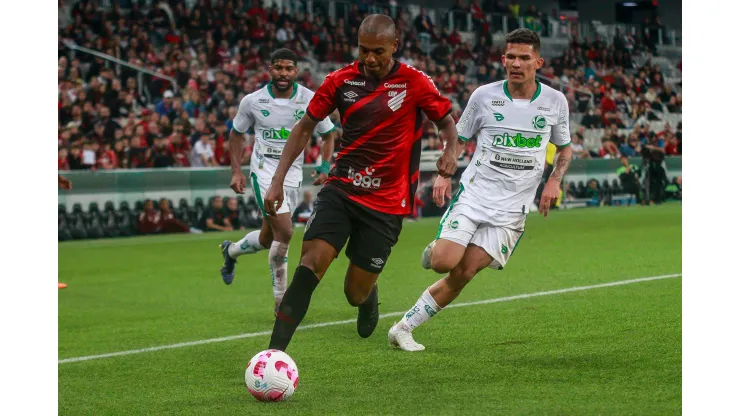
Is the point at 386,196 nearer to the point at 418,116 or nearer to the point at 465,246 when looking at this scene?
the point at 418,116

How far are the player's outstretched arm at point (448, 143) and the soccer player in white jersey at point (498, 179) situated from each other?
0.69 m

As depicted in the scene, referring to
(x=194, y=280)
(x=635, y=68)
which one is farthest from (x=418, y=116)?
(x=635, y=68)

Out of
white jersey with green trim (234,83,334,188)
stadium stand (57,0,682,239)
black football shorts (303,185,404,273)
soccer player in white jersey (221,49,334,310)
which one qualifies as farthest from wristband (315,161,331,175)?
stadium stand (57,0,682,239)

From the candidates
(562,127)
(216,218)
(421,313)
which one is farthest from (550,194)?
(216,218)

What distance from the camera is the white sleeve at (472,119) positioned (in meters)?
7.65

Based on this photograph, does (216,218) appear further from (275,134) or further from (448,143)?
(448,143)

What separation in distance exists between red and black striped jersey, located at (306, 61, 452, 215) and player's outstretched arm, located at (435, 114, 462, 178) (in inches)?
2.0

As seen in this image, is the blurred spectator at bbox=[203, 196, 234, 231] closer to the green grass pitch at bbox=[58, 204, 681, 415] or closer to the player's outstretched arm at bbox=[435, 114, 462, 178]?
the green grass pitch at bbox=[58, 204, 681, 415]

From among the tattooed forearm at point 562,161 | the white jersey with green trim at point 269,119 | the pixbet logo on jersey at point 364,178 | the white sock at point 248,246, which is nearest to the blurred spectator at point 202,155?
the white sock at point 248,246

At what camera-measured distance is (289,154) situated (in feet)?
20.8

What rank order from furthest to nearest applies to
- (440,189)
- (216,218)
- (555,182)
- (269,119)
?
(216,218)
(269,119)
(555,182)
(440,189)

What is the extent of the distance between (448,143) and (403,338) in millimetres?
1510

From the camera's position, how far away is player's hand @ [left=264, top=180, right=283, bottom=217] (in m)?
6.09

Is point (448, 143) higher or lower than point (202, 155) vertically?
higher
